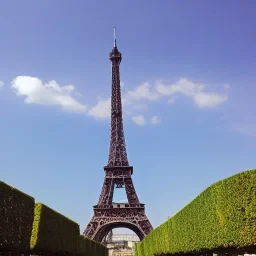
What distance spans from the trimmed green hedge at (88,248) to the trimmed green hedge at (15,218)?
18.2 m

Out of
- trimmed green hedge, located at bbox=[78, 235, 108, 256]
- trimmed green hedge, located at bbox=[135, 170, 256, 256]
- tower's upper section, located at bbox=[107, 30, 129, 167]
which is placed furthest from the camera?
tower's upper section, located at bbox=[107, 30, 129, 167]

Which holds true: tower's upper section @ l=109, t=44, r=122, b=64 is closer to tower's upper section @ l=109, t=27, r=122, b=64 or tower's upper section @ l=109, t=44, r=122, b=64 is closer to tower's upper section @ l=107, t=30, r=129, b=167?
tower's upper section @ l=109, t=27, r=122, b=64

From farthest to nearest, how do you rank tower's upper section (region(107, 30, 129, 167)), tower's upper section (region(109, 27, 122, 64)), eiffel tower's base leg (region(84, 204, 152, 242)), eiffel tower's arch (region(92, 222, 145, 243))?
tower's upper section (region(109, 27, 122, 64)), tower's upper section (region(107, 30, 129, 167)), eiffel tower's base leg (region(84, 204, 152, 242)), eiffel tower's arch (region(92, 222, 145, 243))

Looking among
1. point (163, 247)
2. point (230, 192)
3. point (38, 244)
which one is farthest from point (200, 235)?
point (163, 247)

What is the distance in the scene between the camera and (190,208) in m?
24.8

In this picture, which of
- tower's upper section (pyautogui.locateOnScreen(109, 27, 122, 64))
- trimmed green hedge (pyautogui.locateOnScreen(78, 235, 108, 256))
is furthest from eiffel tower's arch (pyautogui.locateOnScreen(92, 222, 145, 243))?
tower's upper section (pyautogui.locateOnScreen(109, 27, 122, 64))

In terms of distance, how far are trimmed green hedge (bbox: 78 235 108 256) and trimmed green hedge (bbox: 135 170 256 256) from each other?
61.2 feet

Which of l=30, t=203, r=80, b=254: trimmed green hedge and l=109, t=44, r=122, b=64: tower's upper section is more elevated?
l=109, t=44, r=122, b=64: tower's upper section

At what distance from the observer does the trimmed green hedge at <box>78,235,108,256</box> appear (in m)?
43.1

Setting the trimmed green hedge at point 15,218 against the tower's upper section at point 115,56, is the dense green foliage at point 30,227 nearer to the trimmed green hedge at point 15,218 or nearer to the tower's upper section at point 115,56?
the trimmed green hedge at point 15,218

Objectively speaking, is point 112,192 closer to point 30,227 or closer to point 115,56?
point 115,56

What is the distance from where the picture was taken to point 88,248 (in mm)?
48062

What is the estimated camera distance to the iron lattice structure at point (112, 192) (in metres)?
73.4

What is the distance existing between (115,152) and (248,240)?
64928 millimetres
